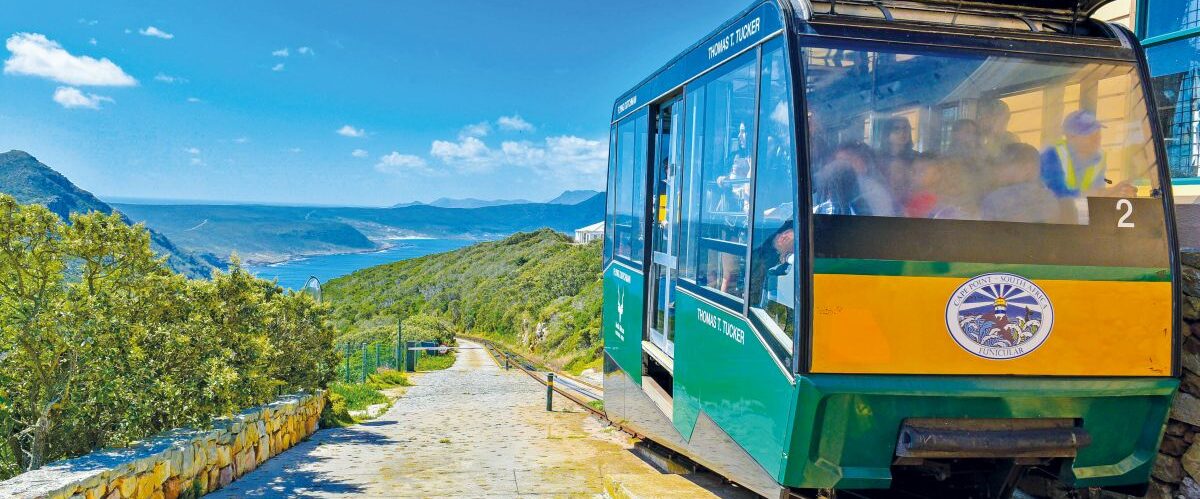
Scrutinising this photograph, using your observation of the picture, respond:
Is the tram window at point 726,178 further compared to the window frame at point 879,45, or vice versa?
the tram window at point 726,178

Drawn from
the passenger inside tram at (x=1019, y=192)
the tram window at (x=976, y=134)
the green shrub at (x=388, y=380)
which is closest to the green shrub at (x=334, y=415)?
the green shrub at (x=388, y=380)

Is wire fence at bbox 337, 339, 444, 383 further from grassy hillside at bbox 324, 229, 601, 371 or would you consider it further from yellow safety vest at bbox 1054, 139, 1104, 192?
yellow safety vest at bbox 1054, 139, 1104, 192

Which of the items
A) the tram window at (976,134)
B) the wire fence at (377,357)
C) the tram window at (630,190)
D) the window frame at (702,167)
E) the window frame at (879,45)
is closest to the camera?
the window frame at (879,45)

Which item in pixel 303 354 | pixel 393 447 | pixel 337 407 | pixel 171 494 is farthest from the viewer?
pixel 337 407

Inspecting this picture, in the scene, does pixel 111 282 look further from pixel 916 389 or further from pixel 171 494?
pixel 916 389

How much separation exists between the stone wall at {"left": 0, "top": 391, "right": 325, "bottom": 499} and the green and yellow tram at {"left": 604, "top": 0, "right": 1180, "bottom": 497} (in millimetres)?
4435

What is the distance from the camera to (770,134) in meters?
4.80

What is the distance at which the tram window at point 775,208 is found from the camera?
4438 mm

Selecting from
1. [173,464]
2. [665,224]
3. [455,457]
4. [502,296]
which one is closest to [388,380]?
[455,457]

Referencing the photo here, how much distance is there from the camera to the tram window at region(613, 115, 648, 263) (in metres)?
8.32

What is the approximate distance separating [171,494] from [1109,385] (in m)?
7.06

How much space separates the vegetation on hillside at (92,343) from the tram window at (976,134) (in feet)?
19.3

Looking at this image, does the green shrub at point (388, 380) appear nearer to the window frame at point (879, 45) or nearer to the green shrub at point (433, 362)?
the green shrub at point (433, 362)

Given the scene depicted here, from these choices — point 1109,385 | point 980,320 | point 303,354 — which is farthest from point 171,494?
point 1109,385
